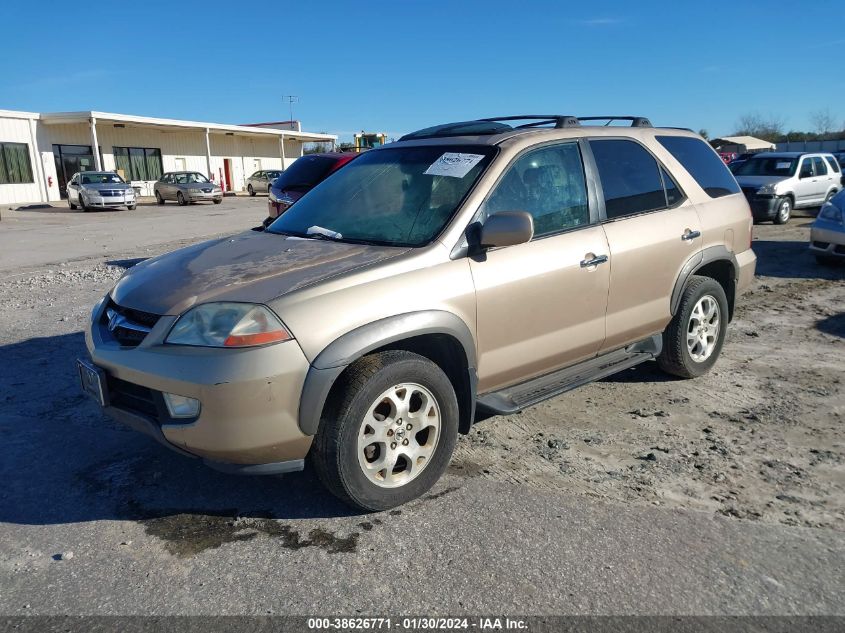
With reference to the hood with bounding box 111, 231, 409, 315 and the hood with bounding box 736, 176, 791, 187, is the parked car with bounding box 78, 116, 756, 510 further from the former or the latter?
the hood with bounding box 736, 176, 791, 187

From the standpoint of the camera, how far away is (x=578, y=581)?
2.71m

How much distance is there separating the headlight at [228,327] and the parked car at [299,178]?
6879 millimetres

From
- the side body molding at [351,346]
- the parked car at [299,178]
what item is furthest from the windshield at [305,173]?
the side body molding at [351,346]

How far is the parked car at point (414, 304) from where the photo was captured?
292 centimetres

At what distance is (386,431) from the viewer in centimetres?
321

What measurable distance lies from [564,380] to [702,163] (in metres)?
2.34

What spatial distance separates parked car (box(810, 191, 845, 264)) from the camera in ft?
31.3

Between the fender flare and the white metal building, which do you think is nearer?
the fender flare

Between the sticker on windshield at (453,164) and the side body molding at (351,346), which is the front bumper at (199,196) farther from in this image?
the side body molding at (351,346)

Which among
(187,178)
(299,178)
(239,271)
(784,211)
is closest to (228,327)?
(239,271)

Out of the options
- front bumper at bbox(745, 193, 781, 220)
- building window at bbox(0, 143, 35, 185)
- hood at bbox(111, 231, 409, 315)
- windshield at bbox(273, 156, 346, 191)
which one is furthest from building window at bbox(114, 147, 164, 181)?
hood at bbox(111, 231, 409, 315)

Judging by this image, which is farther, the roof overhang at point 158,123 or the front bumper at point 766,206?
the roof overhang at point 158,123

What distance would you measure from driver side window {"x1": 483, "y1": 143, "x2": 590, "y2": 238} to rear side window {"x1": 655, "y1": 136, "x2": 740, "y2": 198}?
116 cm

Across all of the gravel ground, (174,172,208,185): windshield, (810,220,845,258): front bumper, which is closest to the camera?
the gravel ground
